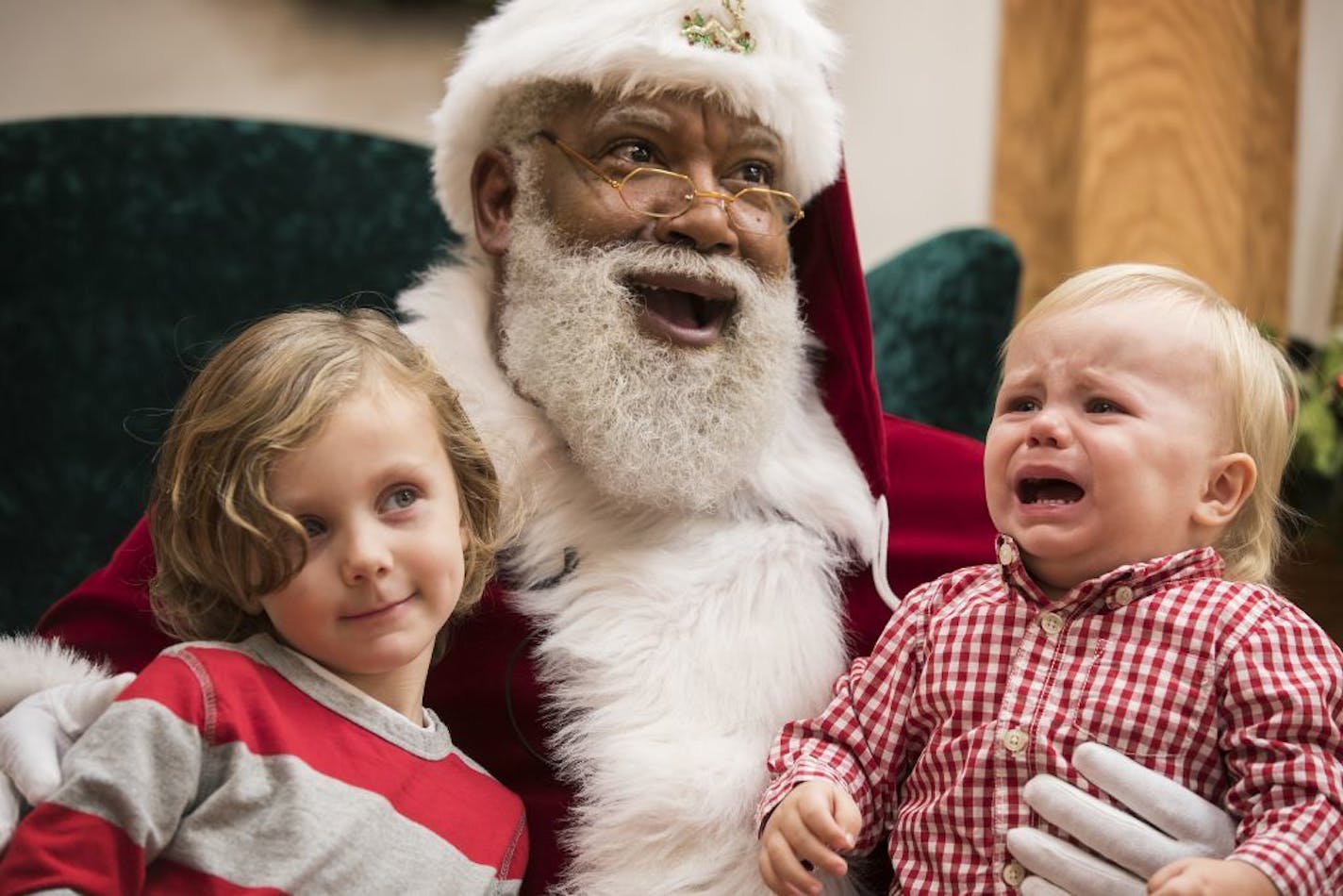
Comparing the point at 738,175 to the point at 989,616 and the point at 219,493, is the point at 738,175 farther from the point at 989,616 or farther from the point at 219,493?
the point at 219,493

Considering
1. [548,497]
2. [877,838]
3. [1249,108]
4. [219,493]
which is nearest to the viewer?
[219,493]

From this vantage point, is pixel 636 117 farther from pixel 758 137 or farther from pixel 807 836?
pixel 807 836

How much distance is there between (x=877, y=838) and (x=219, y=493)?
88cm

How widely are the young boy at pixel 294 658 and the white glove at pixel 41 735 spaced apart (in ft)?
0.28

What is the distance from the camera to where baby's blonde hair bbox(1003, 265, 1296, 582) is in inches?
58.7

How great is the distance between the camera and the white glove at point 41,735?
4.42ft

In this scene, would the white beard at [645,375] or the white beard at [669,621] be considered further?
the white beard at [645,375]

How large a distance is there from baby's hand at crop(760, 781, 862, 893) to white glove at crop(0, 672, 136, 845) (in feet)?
2.45

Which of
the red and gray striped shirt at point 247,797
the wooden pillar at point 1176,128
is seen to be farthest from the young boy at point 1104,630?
the wooden pillar at point 1176,128

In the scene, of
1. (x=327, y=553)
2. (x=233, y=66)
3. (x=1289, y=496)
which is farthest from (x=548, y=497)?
(x=1289, y=496)

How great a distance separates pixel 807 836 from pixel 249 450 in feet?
2.43

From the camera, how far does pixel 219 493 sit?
140cm

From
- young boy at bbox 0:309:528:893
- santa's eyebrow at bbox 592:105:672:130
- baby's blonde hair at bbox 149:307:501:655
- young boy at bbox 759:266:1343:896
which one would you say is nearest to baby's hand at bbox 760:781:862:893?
young boy at bbox 759:266:1343:896

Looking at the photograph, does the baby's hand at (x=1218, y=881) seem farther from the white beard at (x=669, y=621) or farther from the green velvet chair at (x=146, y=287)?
the green velvet chair at (x=146, y=287)
